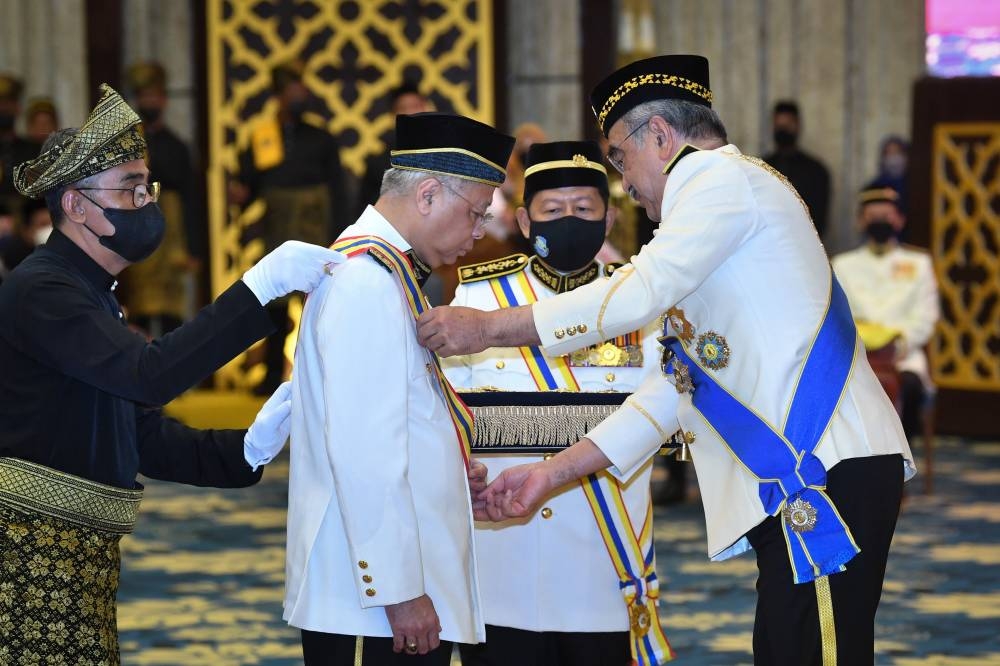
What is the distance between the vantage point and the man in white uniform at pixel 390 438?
8.48ft

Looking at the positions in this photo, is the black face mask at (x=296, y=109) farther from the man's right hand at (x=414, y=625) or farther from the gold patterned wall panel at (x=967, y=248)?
the man's right hand at (x=414, y=625)

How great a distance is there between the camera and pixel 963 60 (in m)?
9.58

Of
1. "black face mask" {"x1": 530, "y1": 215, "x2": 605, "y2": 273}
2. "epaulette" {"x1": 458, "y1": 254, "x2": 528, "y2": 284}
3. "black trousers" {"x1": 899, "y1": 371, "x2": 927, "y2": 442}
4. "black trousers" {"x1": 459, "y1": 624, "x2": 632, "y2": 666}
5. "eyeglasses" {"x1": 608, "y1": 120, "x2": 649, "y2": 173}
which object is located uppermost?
"eyeglasses" {"x1": 608, "y1": 120, "x2": 649, "y2": 173}

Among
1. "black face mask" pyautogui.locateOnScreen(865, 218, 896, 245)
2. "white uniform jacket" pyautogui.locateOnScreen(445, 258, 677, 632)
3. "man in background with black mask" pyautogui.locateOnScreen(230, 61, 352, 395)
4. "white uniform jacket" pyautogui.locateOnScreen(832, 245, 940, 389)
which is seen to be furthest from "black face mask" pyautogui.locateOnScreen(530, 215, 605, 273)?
"man in background with black mask" pyautogui.locateOnScreen(230, 61, 352, 395)

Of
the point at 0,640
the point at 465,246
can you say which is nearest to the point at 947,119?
the point at 465,246

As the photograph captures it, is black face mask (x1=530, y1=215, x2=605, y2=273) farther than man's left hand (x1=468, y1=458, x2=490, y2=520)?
Yes

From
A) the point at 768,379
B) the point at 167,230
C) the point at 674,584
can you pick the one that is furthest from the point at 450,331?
the point at 167,230

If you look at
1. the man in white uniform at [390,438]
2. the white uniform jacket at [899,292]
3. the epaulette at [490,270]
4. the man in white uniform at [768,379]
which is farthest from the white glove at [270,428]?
the white uniform jacket at [899,292]

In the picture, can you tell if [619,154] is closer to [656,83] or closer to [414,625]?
[656,83]

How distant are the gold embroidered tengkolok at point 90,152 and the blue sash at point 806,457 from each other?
122 cm

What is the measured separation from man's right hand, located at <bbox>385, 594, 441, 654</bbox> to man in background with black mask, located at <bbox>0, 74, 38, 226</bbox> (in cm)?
564

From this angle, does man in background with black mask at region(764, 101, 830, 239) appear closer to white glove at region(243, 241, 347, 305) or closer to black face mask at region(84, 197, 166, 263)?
black face mask at region(84, 197, 166, 263)

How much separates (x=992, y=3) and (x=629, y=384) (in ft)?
23.1

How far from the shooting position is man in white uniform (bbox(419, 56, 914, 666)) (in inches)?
106
